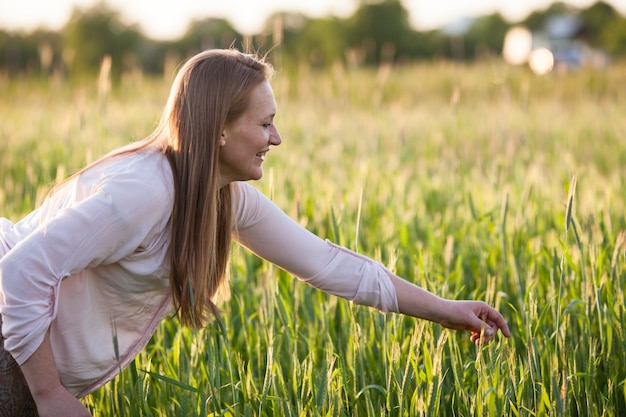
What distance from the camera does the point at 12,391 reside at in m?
1.57

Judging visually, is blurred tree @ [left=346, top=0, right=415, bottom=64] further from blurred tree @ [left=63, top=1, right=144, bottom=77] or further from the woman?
the woman

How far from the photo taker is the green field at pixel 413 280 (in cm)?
180

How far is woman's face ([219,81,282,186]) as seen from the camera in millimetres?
1690

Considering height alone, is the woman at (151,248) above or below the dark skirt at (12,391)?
above

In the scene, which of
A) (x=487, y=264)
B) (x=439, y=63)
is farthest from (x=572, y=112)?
(x=487, y=264)

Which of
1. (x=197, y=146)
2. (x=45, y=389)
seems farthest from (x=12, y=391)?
(x=197, y=146)

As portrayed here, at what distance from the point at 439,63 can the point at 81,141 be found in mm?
8304

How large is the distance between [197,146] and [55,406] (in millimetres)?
594

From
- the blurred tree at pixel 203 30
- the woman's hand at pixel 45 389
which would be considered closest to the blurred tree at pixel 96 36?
the blurred tree at pixel 203 30

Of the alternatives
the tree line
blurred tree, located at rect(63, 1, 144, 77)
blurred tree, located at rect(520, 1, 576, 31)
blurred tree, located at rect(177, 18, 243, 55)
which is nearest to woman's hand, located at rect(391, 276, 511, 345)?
the tree line

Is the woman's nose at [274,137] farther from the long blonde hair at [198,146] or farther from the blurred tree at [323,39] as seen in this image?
the blurred tree at [323,39]

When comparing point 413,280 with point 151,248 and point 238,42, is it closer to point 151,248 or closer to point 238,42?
point 151,248

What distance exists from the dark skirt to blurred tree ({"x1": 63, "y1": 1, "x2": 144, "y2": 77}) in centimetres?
1745

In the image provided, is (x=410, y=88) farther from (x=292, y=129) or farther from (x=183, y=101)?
(x=183, y=101)
